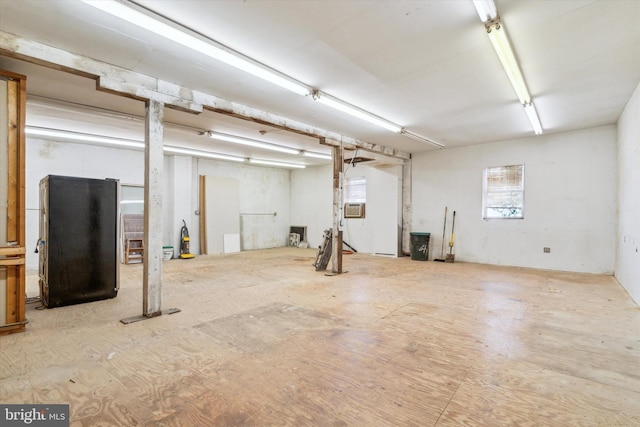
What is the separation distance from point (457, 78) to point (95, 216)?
5.45 m

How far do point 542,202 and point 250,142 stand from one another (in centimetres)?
702

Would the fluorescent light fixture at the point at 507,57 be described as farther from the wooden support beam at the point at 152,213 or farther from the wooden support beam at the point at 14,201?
the wooden support beam at the point at 14,201

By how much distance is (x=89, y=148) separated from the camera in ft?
24.3

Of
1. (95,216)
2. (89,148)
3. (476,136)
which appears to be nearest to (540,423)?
(95,216)

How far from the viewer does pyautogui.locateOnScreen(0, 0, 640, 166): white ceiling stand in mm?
2578

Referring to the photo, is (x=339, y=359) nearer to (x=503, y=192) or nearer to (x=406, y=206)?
(x=503, y=192)

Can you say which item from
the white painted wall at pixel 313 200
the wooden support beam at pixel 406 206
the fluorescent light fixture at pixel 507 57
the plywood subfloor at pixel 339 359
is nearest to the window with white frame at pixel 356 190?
the white painted wall at pixel 313 200

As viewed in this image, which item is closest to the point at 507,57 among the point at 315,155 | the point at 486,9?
the point at 486,9

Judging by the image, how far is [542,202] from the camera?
6.77 meters

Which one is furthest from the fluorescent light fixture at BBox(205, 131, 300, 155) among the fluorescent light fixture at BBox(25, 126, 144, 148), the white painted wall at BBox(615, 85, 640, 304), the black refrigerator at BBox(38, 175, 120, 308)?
the white painted wall at BBox(615, 85, 640, 304)

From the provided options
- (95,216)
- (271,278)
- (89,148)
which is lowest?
(271,278)

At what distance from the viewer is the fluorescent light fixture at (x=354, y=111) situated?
14.4 ft

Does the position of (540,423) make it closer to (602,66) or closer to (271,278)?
(602,66)

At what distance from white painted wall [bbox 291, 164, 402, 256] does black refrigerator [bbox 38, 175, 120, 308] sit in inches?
272
